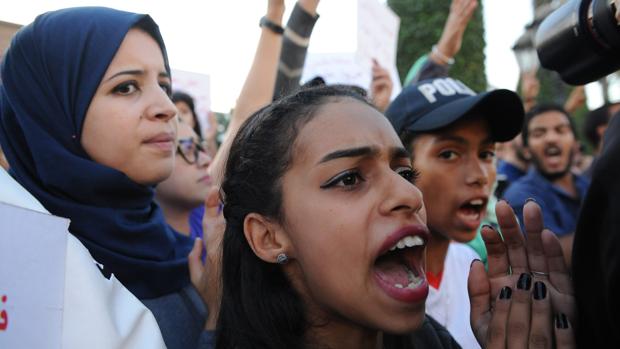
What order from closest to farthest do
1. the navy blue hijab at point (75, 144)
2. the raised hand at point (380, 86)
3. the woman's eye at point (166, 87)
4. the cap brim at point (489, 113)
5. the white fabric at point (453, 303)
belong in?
the navy blue hijab at point (75, 144), the woman's eye at point (166, 87), the white fabric at point (453, 303), the cap brim at point (489, 113), the raised hand at point (380, 86)

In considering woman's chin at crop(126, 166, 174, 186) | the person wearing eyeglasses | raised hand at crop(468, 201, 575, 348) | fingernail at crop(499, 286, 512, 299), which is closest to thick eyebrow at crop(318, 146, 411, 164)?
raised hand at crop(468, 201, 575, 348)

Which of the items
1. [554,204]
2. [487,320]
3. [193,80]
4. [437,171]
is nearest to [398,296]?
[487,320]

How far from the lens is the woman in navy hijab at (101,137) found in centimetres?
157

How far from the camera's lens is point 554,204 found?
4.07 meters

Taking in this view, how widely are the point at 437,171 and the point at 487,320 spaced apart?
0.78 m

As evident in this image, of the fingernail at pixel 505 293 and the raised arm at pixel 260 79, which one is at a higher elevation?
the raised arm at pixel 260 79

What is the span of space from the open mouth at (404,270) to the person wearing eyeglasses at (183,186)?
1589 mm

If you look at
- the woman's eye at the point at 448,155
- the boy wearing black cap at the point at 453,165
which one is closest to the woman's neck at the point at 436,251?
the boy wearing black cap at the point at 453,165

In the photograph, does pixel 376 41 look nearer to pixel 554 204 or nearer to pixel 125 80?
pixel 554 204

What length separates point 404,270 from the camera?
137 centimetres

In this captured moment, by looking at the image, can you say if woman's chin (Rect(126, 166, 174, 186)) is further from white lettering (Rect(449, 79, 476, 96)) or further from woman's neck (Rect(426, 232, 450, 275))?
white lettering (Rect(449, 79, 476, 96))

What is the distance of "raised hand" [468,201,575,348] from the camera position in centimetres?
129

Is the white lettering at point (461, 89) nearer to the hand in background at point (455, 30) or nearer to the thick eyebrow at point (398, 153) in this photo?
the hand in background at point (455, 30)

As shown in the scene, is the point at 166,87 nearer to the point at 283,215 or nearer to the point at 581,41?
the point at 283,215
